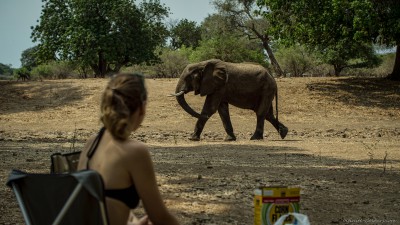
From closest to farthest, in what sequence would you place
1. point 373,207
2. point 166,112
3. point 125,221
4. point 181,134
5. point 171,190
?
1. point 125,221
2. point 373,207
3. point 171,190
4. point 181,134
5. point 166,112

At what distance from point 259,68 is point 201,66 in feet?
5.88

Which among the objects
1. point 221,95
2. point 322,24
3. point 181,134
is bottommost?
point 181,134

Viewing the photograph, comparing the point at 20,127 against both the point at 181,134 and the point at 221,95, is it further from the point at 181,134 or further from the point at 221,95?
the point at 221,95

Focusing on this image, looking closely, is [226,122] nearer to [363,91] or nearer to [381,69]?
[363,91]

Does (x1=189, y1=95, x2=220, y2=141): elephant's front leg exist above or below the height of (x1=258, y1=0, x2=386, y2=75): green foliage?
below

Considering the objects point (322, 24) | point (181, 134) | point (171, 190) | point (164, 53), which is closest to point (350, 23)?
point (322, 24)

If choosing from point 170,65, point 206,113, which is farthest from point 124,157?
point 170,65

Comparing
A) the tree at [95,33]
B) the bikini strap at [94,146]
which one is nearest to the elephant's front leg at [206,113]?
the bikini strap at [94,146]

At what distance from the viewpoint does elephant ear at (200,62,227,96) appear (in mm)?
18016

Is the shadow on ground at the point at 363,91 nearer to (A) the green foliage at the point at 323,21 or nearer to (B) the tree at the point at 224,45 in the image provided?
(A) the green foliage at the point at 323,21

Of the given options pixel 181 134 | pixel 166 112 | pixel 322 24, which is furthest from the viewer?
→ pixel 322 24

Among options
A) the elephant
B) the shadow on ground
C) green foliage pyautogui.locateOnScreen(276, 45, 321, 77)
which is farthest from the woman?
green foliage pyautogui.locateOnScreen(276, 45, 321, 77)

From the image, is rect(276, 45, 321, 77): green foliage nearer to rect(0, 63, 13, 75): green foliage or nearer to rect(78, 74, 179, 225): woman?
rect(78, 74, 179, 225): woman

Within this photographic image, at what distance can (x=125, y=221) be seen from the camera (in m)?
3.83
